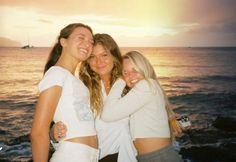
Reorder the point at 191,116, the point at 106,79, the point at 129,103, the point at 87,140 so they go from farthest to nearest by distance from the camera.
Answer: the point at 191,116, the point at 106,79, the point at 129,103, the point at 87,140

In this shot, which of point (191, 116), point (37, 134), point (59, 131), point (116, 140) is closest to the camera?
point (37, 134)

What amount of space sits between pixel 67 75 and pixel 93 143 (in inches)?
32.3

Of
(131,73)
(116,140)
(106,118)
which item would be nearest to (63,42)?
(131,73)

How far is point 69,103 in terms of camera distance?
265 centimetres

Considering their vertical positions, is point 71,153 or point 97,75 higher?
point 97,75

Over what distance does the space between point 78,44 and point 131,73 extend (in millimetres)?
845

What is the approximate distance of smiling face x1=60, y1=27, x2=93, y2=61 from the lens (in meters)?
3.07

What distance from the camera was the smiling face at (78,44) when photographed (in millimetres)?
3066

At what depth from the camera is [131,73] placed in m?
3.50

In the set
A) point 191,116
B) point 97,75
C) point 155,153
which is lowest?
point 191,116

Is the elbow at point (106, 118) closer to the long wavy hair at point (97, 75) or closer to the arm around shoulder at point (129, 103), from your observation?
the arm around shoulder at point (129, 103)

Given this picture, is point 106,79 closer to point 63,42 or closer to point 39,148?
point 63,42

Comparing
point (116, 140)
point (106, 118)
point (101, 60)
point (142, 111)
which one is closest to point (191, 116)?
point (101, 60)

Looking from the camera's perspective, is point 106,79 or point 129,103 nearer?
point 129,103
